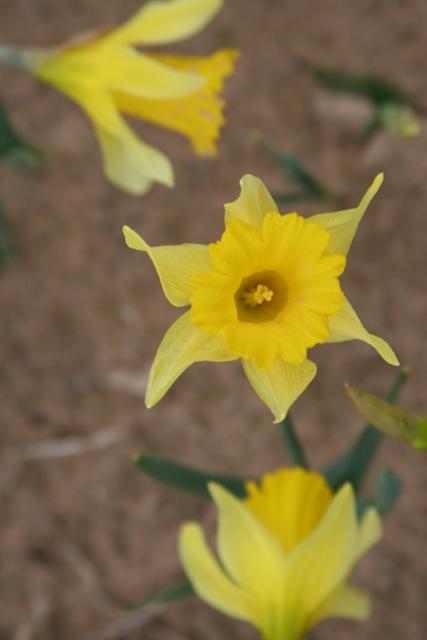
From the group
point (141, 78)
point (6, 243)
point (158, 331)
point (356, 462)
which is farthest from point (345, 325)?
point (6, 243)

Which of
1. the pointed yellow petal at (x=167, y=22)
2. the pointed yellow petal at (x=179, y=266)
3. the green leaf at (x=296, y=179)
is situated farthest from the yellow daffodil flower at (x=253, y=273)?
the green leaf at (x=296, y=179)

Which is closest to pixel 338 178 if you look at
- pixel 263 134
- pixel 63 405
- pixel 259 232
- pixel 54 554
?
pixel 263 134

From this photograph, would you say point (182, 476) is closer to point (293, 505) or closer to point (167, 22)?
point (293, 505)

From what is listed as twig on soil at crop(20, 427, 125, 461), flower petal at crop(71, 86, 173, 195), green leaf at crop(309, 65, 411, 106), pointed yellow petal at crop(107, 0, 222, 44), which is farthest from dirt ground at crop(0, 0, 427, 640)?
pointed yellow petal at crop(107, 0, 222, 44)

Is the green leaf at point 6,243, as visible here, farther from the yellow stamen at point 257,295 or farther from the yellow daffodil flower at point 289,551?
the yellow stamen at point 257,295

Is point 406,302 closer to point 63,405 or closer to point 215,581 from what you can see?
point 63,405

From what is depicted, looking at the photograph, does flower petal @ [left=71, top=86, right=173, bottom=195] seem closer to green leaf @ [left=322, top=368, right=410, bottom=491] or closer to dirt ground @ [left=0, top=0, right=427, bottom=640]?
green leaf @ [left=322, top=368, right=410, bottom=491]
